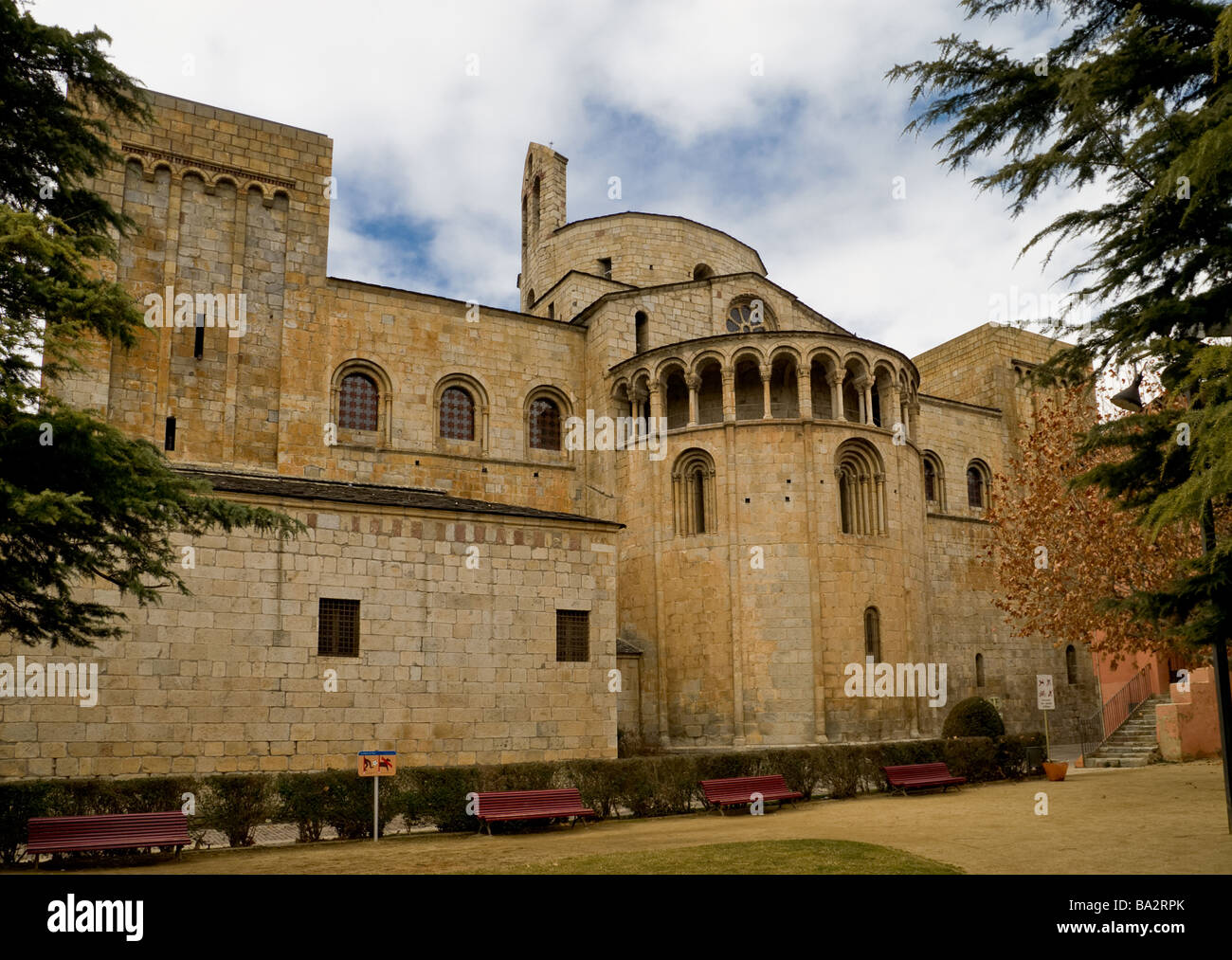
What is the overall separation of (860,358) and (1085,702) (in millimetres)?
19960

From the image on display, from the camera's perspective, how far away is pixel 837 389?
29812 millimetres

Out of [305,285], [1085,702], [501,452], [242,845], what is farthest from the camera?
[1085,702]

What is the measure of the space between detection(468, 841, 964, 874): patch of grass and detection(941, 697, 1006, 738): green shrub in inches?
523

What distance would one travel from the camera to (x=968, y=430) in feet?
134

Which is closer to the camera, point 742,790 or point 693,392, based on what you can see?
point 742,790

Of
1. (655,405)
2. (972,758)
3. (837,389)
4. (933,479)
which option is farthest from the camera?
(933,479)

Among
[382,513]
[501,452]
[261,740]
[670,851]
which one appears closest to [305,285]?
[501,452]

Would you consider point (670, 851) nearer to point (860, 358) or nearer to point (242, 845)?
point (242, 845)

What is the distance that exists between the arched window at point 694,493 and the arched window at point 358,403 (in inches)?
369

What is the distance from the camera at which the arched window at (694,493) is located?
29484 millimetres

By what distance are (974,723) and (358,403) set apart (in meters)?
19.7

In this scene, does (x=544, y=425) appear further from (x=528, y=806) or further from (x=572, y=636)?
(x=528, y=806)

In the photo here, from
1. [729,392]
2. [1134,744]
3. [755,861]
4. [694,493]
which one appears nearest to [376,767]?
[755,861]

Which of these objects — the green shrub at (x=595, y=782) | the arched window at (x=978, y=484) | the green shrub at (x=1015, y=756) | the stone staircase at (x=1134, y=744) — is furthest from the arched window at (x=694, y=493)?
the arched window at (x=978, y=484)
